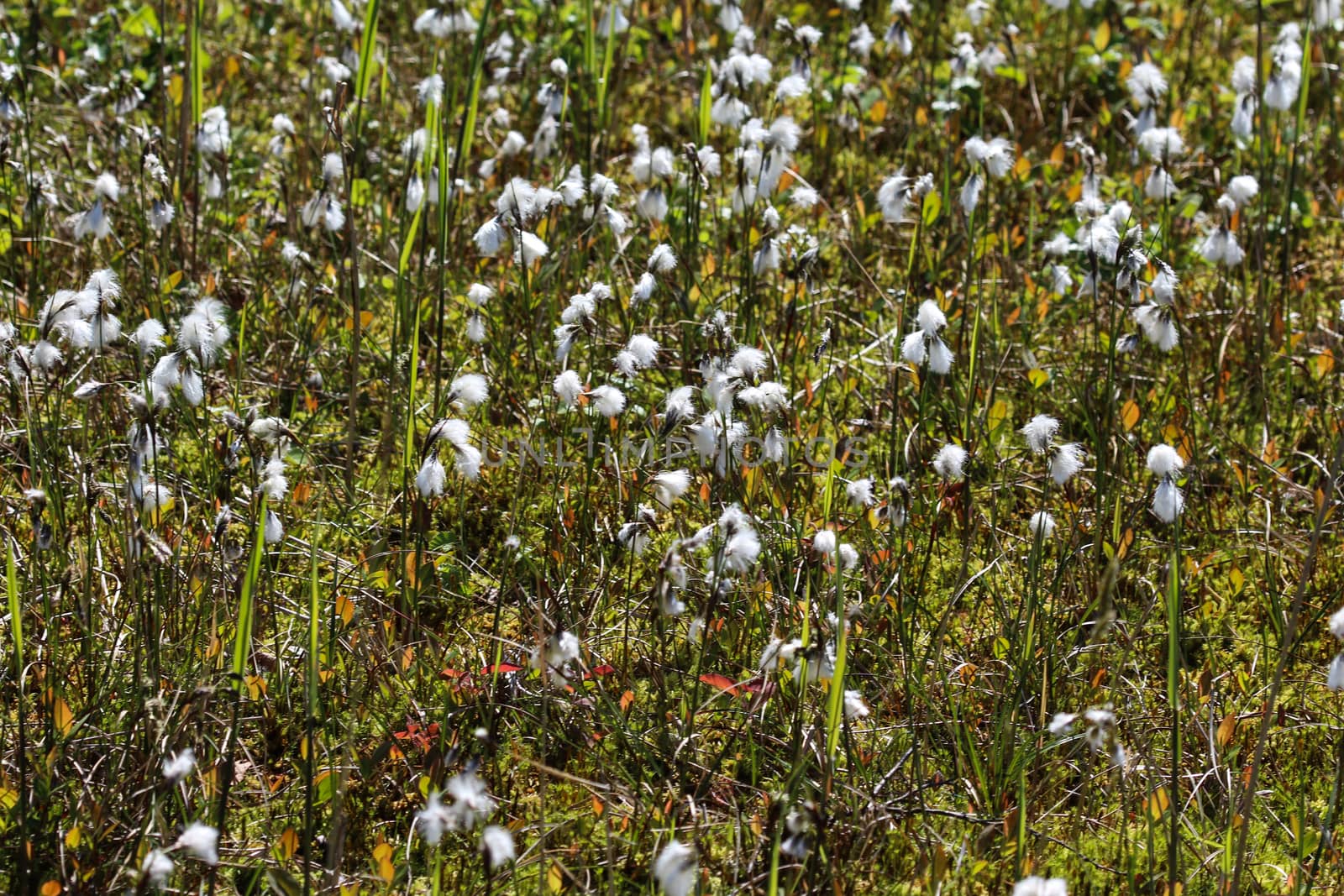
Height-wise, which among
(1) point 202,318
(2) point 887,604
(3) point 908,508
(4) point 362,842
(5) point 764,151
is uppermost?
(5) point 764,151

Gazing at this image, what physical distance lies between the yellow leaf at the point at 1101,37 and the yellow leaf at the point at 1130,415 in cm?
228

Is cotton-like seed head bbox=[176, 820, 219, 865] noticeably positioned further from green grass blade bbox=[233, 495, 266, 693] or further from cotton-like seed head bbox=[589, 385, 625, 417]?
cotton-like seed head bbox=[589, 385, 625, 417]

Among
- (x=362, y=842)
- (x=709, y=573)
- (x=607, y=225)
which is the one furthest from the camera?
(x=607, y=225)

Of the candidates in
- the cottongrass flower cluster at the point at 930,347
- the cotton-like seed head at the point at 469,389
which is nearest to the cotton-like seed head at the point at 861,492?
the cottongrass flower cluster at the point at 930,347

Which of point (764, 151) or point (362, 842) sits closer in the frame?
point (362, 842)

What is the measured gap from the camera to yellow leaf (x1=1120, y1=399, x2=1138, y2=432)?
134 inches

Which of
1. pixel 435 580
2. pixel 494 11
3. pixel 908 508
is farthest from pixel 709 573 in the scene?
pixel 494 11

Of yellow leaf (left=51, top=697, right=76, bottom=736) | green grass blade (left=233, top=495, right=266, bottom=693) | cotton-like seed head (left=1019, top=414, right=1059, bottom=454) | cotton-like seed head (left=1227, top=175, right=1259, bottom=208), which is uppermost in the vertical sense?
cotton-like seed head (left=1227, top=175, right=1259, bottom=208)

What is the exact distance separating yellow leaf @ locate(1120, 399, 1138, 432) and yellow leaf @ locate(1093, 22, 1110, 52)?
7.48 ft

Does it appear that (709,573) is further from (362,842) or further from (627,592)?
(362,842)

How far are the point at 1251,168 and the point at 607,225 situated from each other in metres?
2.35

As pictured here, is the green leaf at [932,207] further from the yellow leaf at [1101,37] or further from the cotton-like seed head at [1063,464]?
the yellow leaf at [1101,37]

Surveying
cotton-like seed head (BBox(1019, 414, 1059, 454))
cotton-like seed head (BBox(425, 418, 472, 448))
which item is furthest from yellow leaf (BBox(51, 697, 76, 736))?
cotton-like seed head (BBox(1019, 414, 1059, 454))

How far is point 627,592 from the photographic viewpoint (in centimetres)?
264
